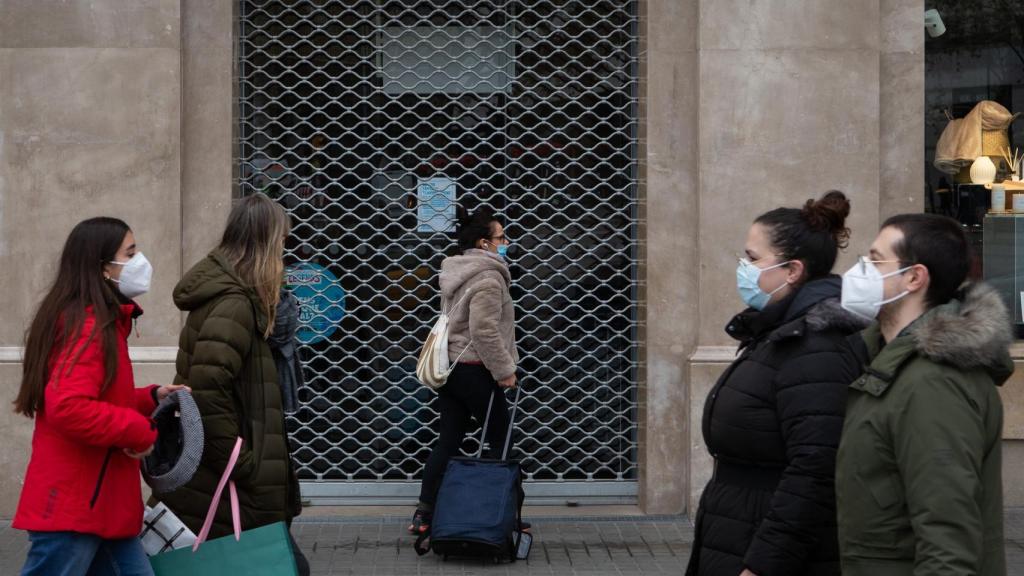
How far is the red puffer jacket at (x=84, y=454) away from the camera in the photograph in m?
4.02

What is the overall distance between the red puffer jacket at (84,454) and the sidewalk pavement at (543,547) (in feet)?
8.85

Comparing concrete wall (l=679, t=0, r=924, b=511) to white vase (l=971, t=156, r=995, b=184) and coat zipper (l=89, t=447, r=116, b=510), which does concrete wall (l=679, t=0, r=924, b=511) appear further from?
coat zipper (l=89, t=447, r=116, b=510)

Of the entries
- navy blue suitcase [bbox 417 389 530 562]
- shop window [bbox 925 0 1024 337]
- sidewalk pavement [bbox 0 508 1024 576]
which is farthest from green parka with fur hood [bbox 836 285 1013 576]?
shop window [bbox 925 0 1024 337]

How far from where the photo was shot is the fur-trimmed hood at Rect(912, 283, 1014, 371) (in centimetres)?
300

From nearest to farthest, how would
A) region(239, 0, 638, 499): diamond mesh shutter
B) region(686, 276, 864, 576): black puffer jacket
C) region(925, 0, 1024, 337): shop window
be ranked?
1. region(686, 276, 864, 576): black puffer jacket
2. region(239, 0, 638, 499): diamond mesh shutter
3. region(925, 0, 1024, 337): shop window

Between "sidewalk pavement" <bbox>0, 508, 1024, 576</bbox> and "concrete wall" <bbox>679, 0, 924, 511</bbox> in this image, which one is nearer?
"sidewalk pavement" <bbox>0, 508, 1024, 576</bbox>

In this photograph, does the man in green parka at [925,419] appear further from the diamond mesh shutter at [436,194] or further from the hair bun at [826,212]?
the diamond mesh shutter at [436,194]

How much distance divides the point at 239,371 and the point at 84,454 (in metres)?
0.65

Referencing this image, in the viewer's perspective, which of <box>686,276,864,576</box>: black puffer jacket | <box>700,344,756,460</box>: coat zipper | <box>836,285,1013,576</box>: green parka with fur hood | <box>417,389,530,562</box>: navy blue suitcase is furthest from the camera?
<box>417,389,530,562</box>: navy blue suitcase

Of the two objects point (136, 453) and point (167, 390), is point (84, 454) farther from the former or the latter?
point (167, 390)

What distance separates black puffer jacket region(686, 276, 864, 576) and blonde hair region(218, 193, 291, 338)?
1.76 meters

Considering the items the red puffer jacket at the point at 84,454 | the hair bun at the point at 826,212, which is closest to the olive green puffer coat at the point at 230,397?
the red puffer jacket at the point at 84,454

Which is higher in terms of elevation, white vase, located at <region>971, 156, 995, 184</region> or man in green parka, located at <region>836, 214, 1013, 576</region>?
white vase, located at <region>971, 156, 995, 184</region>

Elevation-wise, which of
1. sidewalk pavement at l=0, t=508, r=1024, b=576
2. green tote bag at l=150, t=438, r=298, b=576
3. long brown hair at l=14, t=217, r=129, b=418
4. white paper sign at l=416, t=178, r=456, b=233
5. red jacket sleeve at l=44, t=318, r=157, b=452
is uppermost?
white paper sign at l=416, t=178, r=456, b=233
